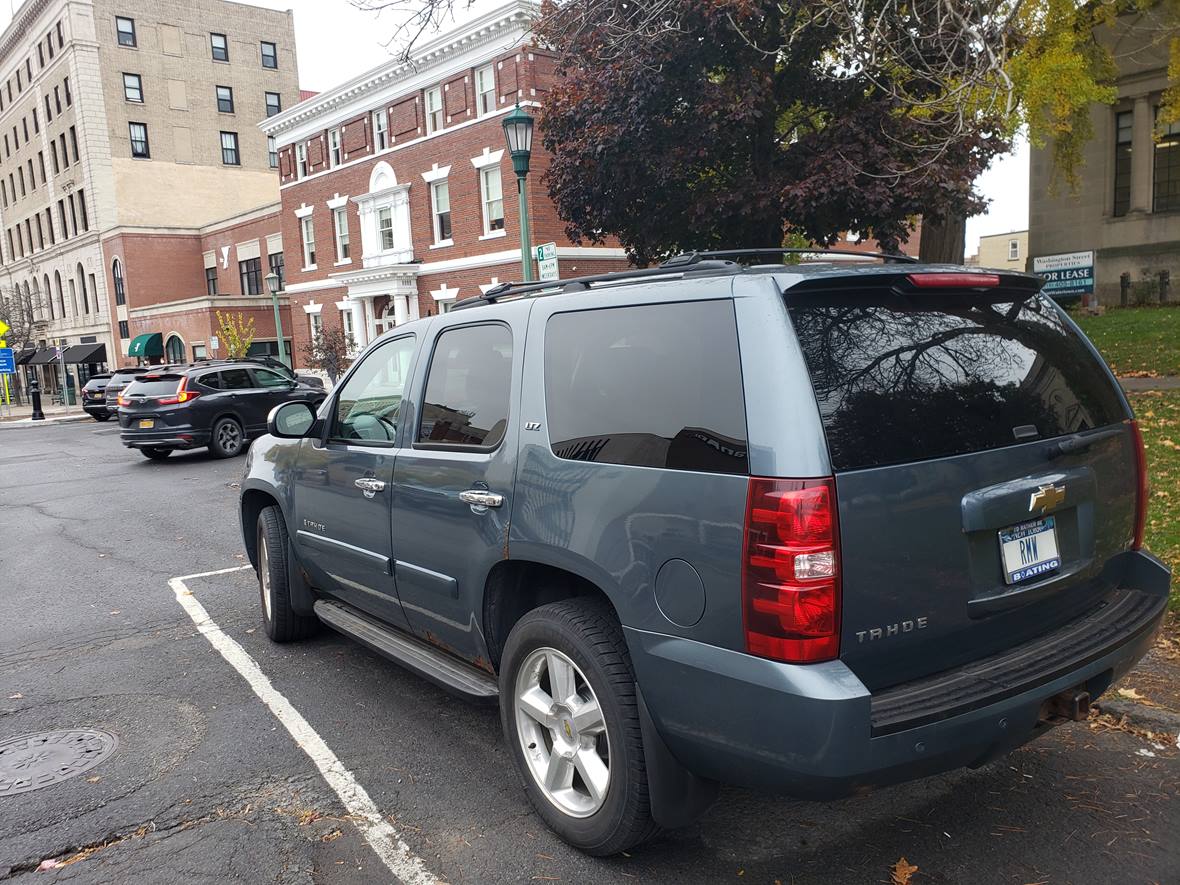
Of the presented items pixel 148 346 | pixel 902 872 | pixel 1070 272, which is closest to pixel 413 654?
pixel 902 872

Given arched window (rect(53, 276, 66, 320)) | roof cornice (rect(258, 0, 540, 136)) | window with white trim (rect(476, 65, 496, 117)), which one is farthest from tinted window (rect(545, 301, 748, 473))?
arched window (rect(53, 276, 66, 320))

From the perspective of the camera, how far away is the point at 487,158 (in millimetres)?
27906

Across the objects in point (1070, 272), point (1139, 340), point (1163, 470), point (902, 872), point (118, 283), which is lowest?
point (902, 872)

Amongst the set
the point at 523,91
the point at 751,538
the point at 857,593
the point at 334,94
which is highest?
the point at 334,94

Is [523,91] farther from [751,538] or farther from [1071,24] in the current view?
[751,538]

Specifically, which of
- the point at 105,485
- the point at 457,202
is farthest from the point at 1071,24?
the point at 457,202

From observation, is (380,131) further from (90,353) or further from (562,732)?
(562,732)

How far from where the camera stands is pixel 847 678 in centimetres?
247

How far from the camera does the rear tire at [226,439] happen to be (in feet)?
53.5

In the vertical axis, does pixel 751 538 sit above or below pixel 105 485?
above

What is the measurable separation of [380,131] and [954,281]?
32.9m

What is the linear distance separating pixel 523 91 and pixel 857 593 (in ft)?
86.0

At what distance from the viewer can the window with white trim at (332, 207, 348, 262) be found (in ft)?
117

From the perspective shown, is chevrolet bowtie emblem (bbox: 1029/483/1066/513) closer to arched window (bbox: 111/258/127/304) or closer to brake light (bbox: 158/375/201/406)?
brake light (bbox: 158/375/201/406)
